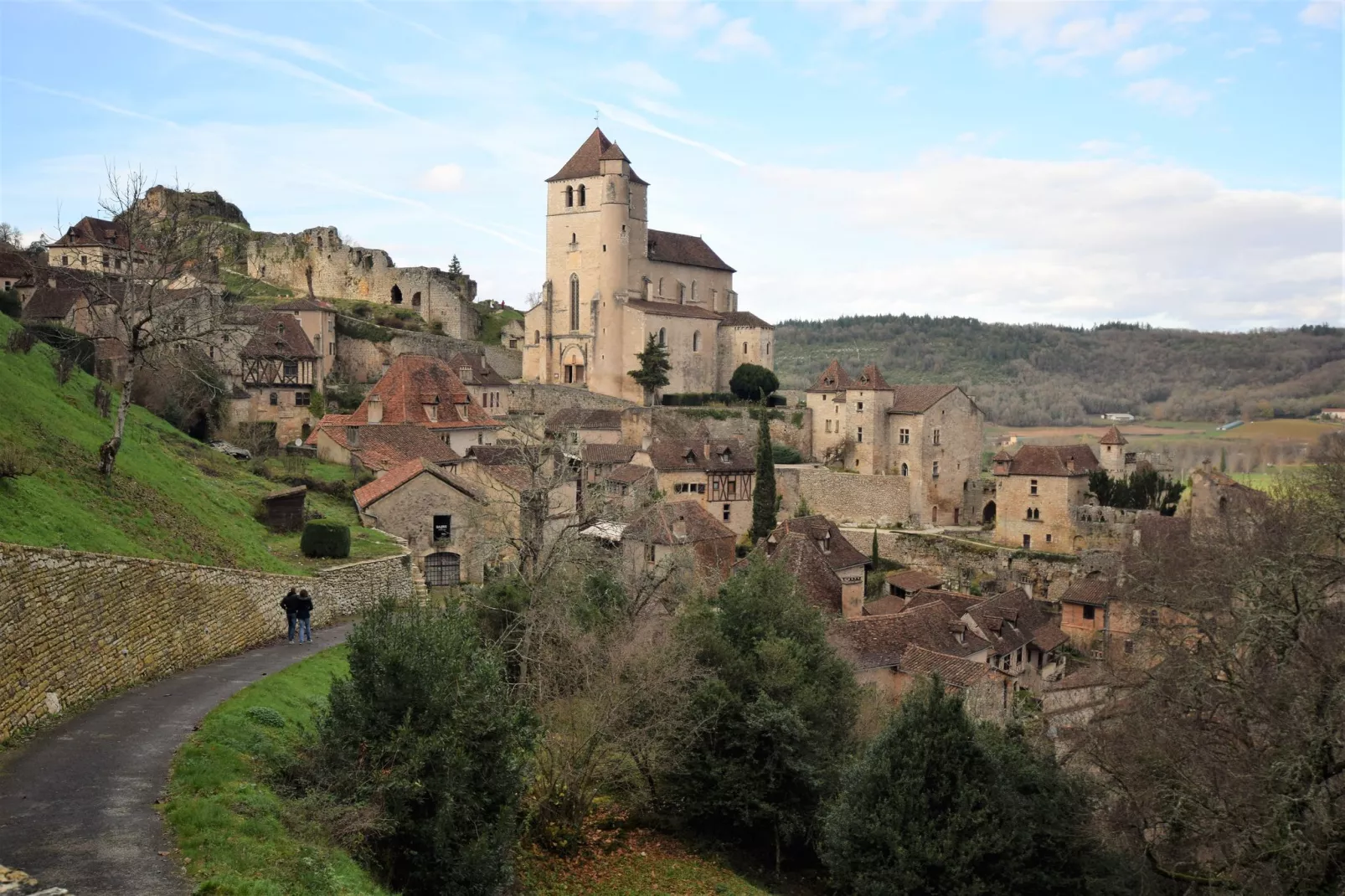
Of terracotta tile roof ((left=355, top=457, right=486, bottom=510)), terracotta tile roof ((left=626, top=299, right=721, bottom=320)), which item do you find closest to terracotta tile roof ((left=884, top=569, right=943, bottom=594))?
terracotta tile roof ((left=355, top=457, right=486, bottom=510))

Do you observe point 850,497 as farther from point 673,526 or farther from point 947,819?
point 947,819

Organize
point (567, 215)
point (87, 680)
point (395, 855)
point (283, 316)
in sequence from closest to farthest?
point (395, 855) → point (87, 680) → point (283, 316) → point (567, 215)

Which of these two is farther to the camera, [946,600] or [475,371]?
[475,371]

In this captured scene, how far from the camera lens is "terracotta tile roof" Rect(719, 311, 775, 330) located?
236ft

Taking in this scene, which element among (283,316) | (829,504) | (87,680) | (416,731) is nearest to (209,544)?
(87,680)

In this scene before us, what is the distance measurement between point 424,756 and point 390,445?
2588 cm

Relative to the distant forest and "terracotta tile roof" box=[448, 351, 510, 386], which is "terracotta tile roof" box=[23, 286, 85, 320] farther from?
the distant forest

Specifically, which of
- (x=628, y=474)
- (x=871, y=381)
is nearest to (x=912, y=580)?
(x=628, y=474)

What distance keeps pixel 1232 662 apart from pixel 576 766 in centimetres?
1178

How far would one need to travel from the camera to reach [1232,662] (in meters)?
19.5

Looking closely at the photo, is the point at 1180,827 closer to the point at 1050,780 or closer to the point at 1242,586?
the point at 1050,780

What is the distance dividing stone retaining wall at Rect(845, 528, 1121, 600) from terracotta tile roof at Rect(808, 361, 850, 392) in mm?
10295

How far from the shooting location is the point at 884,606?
4297 centimetres

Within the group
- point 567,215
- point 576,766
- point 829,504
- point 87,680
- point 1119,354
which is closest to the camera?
point 87,680
